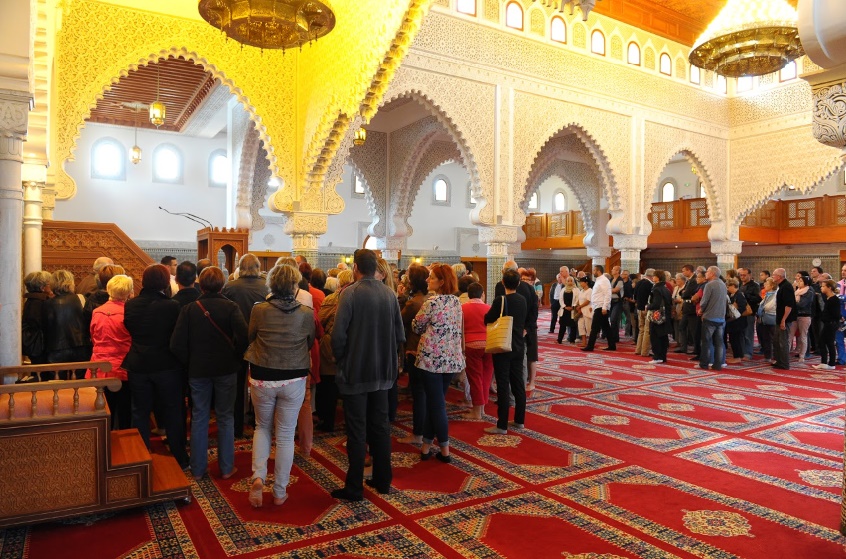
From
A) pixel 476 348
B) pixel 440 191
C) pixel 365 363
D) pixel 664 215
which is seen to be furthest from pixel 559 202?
pixel 365 363

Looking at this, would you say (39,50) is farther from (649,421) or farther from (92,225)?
(649,421)

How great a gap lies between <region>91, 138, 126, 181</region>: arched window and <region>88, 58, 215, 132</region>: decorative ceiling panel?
0.55m

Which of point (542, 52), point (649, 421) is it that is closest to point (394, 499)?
point (649, 421)

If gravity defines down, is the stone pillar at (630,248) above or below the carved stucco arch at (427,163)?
below

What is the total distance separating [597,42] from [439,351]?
1038cm

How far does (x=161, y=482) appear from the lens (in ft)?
11.1

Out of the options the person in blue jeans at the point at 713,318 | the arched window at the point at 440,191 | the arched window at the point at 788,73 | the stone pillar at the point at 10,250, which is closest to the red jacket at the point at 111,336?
the stone pillar at the point at 10,250

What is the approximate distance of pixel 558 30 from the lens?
11.7 meters

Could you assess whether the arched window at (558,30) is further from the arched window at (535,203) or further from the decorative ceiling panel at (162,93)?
the arched window at (535,203)

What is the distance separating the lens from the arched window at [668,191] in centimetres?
2228

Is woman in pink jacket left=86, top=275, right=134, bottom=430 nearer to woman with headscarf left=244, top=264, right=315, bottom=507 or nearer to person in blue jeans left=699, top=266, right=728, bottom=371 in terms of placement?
woman with headscarf left=244, top=264, right=315, bottom=507

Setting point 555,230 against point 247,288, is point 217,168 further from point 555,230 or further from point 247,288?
point 247,288

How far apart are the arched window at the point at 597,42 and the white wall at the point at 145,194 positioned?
1000 cm

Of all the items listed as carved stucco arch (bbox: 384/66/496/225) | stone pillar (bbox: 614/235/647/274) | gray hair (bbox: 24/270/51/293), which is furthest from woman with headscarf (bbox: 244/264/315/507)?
stone pillar (bbox: 614/235/647/274)
